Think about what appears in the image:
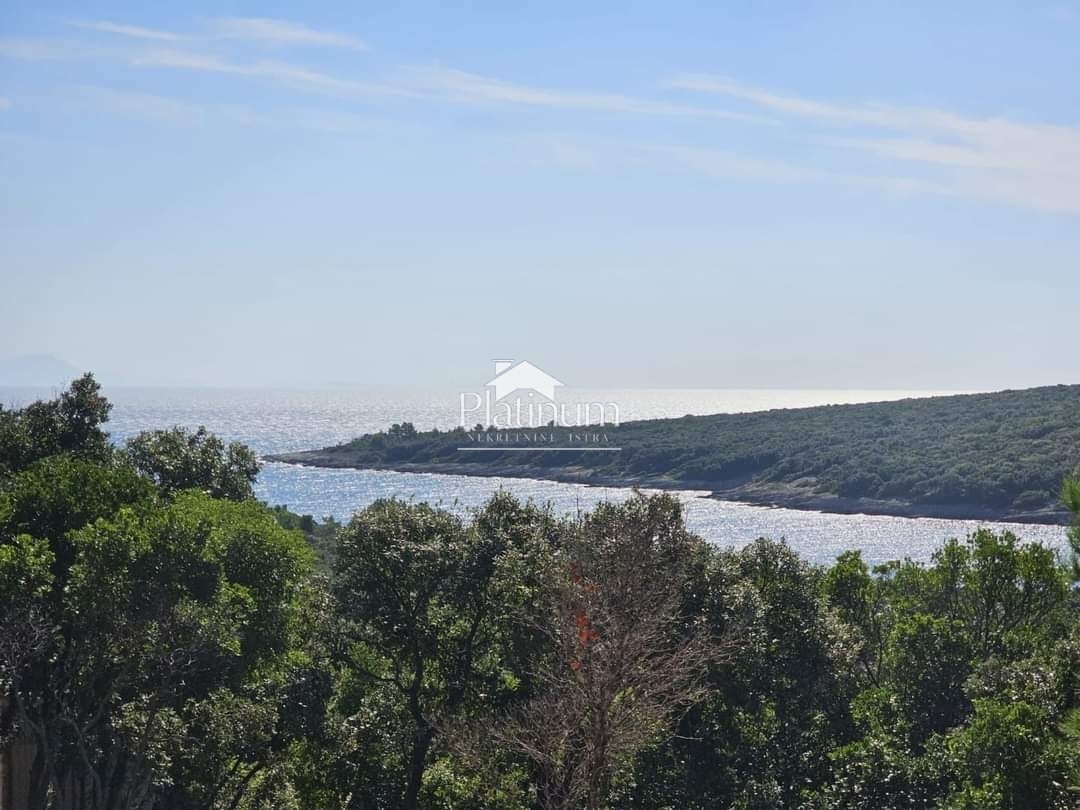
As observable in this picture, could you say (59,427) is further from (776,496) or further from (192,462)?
(776,496)

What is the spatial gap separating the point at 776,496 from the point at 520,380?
47945mm

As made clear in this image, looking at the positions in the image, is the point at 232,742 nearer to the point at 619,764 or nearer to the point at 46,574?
the point at 46,574

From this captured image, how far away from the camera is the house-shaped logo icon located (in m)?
111

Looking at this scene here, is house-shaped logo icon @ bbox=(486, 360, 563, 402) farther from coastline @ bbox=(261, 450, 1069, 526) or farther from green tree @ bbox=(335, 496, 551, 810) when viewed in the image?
green tree @ bbox=(335, 496, 551, 810)

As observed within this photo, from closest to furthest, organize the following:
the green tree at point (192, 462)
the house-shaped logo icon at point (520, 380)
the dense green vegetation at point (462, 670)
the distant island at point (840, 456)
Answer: the dense green vegetation at point (462, 670) < the green tree at point (192, 462) < the distant island at point (840, 456) < the house-shaped logo icon at point (520, 380)

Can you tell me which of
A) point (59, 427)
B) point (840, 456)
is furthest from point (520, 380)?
point (59, 427)

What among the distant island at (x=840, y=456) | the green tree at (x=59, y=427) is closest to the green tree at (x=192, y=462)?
the green tree at (x=59, y=427)

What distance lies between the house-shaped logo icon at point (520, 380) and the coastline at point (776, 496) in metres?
Result: 11.8

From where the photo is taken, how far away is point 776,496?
246 ft

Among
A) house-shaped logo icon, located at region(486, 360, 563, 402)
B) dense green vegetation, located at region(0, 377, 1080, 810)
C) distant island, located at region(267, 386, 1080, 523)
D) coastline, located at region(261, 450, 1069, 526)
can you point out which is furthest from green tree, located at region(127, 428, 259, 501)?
house-shaped logo icon, located at region(486, 360, 563, 402)

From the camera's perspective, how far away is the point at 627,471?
8919 centimetres

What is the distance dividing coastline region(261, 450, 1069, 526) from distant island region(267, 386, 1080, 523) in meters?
0.11

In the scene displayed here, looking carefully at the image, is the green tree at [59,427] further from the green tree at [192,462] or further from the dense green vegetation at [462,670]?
the dense green vegetation at [462,670]

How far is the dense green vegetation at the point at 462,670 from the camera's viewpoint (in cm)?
1142
